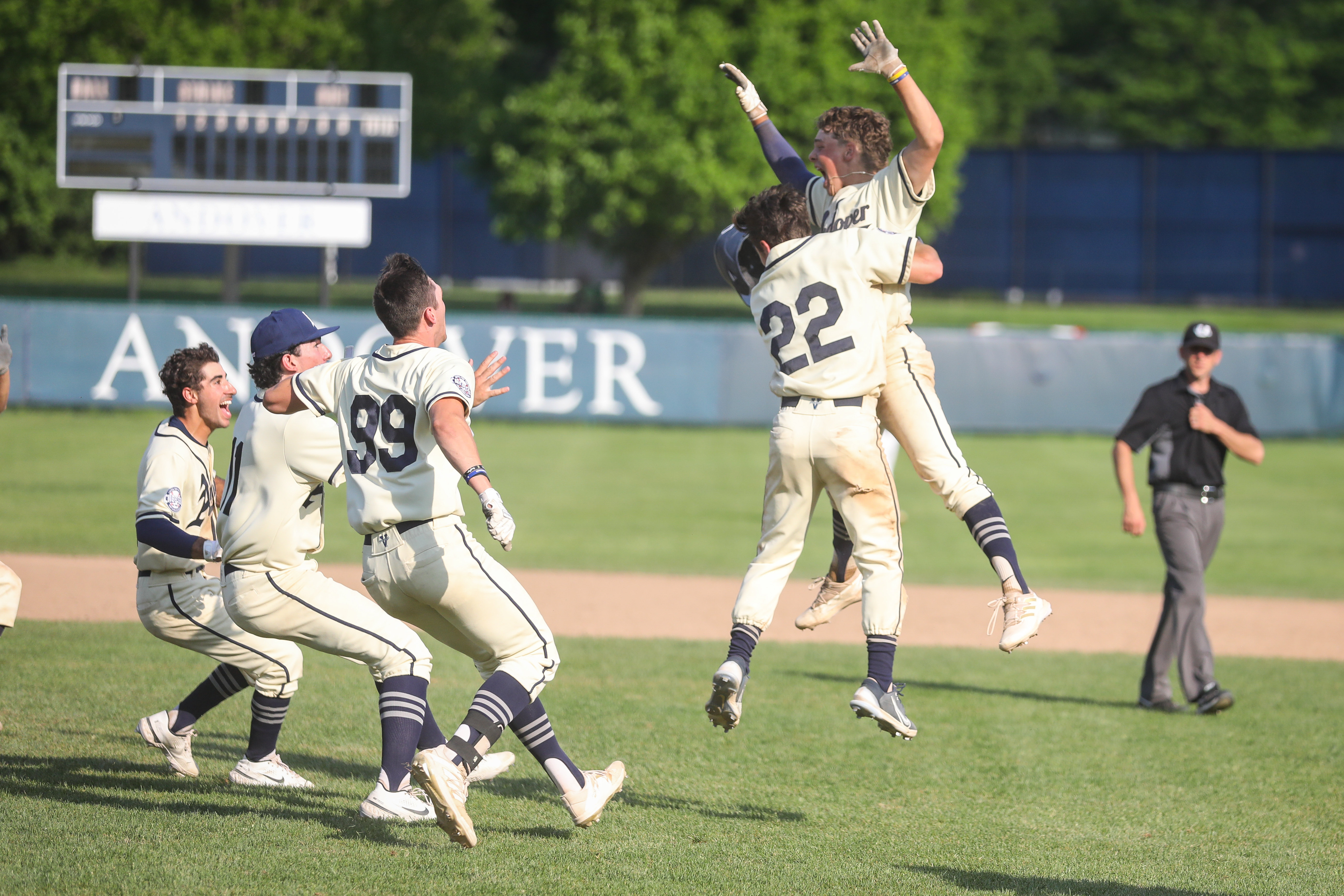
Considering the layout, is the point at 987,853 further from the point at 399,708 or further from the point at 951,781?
the point at 399,708

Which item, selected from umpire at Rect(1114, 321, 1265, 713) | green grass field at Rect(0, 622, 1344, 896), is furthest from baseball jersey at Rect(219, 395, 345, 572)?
umpire at Rect(1114, 321, 1265, 713)

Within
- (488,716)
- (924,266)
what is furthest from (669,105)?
(488,716)

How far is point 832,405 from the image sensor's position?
17.8ft

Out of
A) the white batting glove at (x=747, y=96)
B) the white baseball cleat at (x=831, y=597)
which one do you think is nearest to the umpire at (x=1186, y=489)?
the white baseball cleat at (x=831, y=597)

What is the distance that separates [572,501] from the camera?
1684cm

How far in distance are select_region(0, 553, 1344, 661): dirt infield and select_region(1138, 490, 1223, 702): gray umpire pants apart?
191 cm

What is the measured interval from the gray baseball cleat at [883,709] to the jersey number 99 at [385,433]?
2.00 metres

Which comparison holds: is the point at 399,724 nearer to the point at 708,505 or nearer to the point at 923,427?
the point at 923,427

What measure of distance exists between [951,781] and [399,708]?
2.85 meters

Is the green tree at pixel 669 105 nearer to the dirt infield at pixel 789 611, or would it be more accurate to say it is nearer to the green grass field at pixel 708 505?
the green grass field at pixel 708 505

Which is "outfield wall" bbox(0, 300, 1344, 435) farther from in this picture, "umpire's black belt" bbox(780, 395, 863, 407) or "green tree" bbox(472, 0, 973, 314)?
"umpire's black belt" bbox(780, 395, 863, 407)

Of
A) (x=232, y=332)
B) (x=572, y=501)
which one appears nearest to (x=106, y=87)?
(x=232, y=332)

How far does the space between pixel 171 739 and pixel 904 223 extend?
4026 millimetres

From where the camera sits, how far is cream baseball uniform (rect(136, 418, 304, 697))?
5.84 meters
